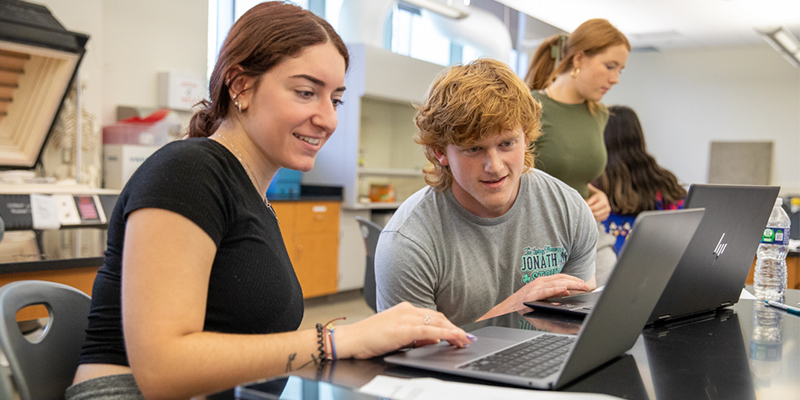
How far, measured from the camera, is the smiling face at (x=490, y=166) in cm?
127

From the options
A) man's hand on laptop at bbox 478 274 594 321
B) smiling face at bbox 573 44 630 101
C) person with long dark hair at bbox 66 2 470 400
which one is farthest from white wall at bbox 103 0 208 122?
man's hand on laptop at bbox 478 274 594 321

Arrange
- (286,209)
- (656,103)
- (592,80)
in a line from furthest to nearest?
(656,103)
(286,209)
(592,80)

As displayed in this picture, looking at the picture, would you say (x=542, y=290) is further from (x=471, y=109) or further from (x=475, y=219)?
(x=471, y=109)

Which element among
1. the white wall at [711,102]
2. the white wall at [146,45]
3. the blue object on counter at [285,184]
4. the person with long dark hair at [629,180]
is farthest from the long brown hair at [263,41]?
the white wall at [711,102]

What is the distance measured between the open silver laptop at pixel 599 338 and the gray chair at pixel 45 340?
22.5 inches

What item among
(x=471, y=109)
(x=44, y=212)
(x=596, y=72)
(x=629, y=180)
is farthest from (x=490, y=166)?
(x=44, y=212)

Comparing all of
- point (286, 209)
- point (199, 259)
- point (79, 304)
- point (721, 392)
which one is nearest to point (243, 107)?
point (199, 259)

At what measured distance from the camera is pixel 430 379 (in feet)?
2.34

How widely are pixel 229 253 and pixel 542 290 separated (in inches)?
23.4

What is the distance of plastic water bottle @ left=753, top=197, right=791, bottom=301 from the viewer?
151 centimetres

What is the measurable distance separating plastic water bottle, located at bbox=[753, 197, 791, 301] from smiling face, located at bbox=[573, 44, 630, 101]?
0.77 m

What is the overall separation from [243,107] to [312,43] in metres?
0.16

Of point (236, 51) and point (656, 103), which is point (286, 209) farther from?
point (656, 103)

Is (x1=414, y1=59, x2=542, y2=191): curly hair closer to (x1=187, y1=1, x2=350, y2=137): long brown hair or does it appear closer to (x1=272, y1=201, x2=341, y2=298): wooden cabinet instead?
(x1=187, y1=1, x2=350, y2=137): long brown hair
